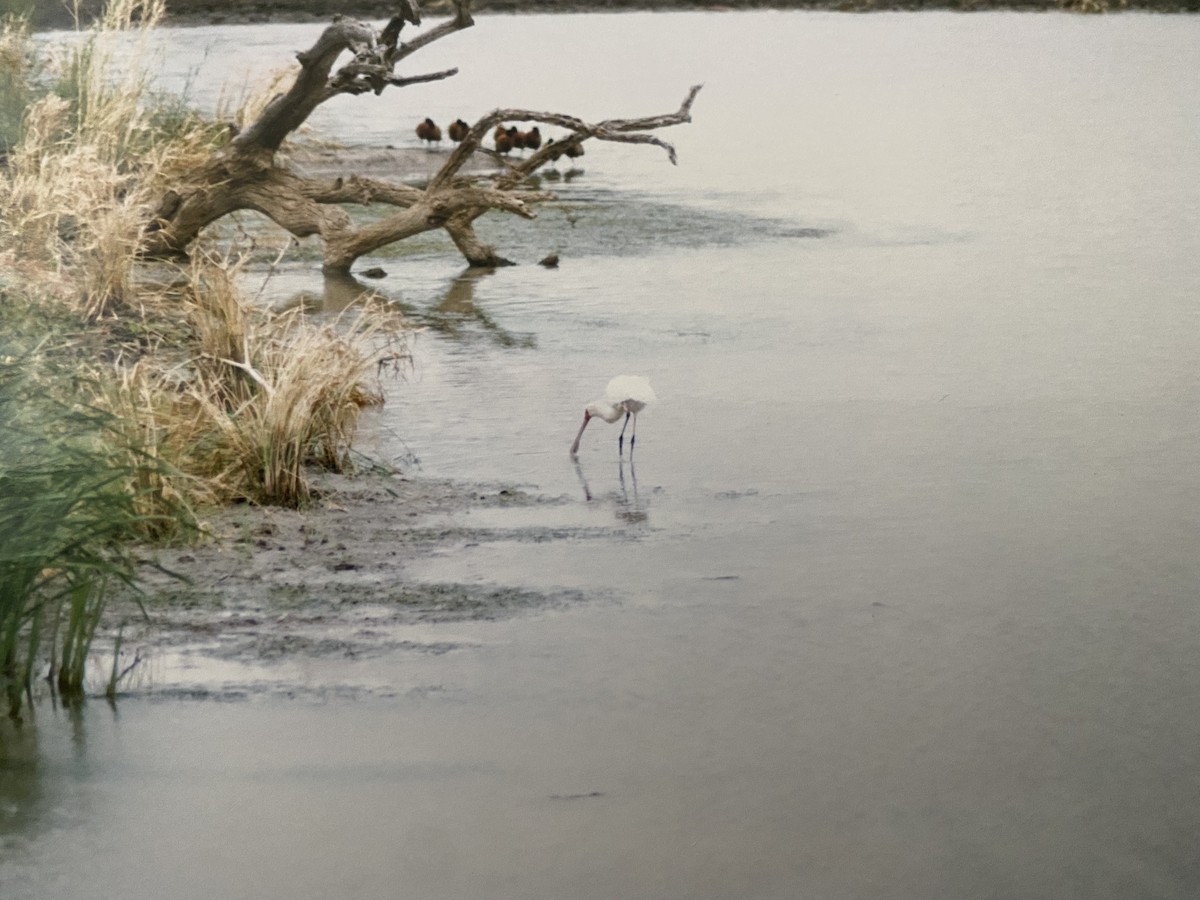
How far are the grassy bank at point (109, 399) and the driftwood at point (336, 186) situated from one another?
0.34 metres

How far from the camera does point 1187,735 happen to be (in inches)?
186

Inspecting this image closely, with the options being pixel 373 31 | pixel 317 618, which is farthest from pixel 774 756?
pixel 373 31

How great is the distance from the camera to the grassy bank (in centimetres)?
502

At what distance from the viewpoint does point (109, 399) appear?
637 centimetres

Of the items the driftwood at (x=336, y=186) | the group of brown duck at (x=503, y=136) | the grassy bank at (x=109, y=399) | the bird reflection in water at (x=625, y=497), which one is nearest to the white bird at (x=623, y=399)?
the bird reflection in water at (x=625, y=497)

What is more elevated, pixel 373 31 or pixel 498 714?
pixel 373 31

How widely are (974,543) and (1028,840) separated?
2170mm

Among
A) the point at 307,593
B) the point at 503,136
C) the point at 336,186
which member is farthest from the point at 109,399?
the point at 503,136

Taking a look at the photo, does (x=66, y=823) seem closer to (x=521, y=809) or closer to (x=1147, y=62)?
(x=521, y=809)

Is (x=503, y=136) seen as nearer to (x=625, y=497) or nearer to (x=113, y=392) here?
(x=625, y=497)

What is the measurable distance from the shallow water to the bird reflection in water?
2 cm

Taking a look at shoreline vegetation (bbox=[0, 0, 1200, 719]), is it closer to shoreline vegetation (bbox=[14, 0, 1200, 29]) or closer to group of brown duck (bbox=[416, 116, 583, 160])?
group of brown duck (bbox=[416, 116, 583, 160])

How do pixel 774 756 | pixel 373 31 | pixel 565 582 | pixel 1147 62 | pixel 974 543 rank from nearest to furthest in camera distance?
1. pixel 774 756
2. pixel 565 582
3. pixel 974 543
4. pixel 373 31
5. pixel 1147 62

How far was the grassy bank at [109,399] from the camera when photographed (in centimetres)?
502
